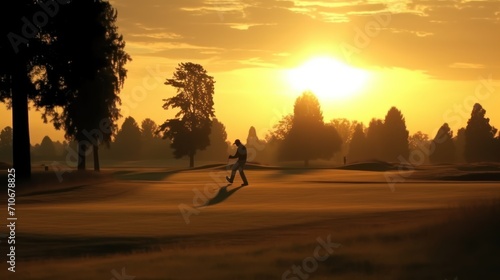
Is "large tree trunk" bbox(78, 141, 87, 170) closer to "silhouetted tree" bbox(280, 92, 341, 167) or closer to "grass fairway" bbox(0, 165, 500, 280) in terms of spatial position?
"grass fairway" bbox(0, 165, 500, 280)

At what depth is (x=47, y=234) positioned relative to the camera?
17750 mm

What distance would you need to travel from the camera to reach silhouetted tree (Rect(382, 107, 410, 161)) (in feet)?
435

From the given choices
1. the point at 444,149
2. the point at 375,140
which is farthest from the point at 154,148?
the point at 444,149

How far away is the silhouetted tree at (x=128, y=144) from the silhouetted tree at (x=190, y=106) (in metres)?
80.4

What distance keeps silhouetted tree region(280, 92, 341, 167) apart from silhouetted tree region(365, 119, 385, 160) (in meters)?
11.0

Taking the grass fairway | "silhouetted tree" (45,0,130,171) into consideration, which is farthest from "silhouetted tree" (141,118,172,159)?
the grass fairway

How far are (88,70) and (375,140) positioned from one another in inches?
4184

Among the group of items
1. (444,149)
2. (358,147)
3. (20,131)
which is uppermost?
(20,131)

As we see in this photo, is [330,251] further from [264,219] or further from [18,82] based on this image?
[18,82]

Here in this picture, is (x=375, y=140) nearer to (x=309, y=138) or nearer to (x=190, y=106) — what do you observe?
(x=309, y=138)

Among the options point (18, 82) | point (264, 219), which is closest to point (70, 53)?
point (18, 82)

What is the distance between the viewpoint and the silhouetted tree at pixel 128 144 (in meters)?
172

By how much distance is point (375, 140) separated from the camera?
14150 centimetres

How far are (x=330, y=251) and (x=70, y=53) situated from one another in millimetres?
28039
